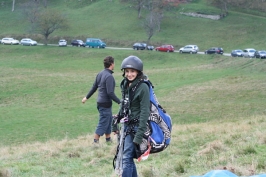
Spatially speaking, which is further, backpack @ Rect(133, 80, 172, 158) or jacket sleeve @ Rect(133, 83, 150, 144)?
backpack @ Rect(133, 80, 172, 158)

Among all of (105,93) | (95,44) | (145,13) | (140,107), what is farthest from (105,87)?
(145,13)

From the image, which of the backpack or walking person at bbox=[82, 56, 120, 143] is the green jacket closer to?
the backpack

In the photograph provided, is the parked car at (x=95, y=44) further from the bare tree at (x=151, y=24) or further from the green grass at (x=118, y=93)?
the bare tree at (x=151, y=24)

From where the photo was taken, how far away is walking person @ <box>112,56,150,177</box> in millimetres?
6211

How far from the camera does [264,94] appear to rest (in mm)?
28594

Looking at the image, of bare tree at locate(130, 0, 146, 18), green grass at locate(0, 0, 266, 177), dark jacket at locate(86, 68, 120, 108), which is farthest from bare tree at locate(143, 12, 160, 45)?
dark jacket at locate(86, 68, 120, 108)

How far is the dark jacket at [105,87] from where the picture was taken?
10672 millimetres

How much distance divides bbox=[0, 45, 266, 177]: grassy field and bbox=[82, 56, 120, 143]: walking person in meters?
0.56

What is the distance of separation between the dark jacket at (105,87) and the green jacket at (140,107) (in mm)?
4038

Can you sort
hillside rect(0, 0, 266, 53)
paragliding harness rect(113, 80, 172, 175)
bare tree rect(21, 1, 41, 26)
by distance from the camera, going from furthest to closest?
bare tree rect(21, 1, 41, 26) < hillside rect(0, 0, 266, 53) < paragliding harness rect(113, 80, 172, 175)

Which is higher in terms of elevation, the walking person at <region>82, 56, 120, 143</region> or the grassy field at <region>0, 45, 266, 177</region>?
the walking person at <region>82, 56, 120, 143</region>

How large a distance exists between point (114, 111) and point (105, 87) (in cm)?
1458

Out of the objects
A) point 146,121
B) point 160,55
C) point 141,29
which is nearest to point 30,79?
point 160,55

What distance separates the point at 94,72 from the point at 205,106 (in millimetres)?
23825
